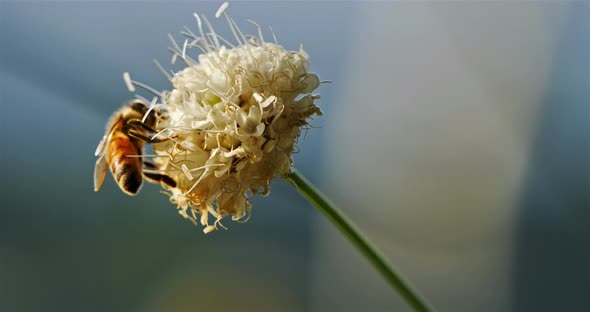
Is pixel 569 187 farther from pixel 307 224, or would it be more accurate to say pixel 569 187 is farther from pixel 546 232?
pixel 307 224

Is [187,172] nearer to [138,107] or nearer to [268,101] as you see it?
[268,101]

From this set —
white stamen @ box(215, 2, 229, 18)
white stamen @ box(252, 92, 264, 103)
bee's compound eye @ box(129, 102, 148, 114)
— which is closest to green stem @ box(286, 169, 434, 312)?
white stamen @ box(252, 92, 264, 103)

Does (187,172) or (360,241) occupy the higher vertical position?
(187,172)

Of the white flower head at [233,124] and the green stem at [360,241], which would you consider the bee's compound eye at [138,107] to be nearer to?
the white flower head at [233,124]

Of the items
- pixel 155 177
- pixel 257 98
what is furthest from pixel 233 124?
pixel 155 177

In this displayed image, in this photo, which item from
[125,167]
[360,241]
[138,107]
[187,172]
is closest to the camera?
[360,241]

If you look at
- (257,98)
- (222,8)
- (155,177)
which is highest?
(222,8)
